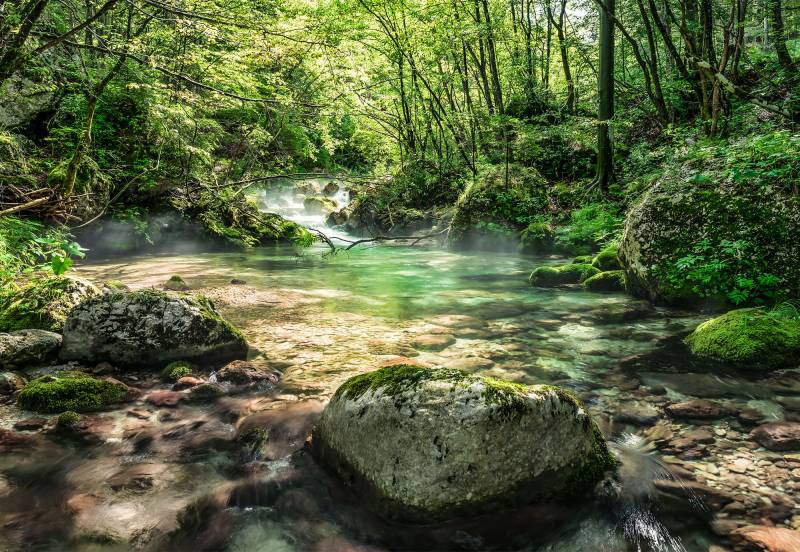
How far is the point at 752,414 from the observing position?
3.50 metres

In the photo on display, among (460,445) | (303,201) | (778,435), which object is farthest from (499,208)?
(303,201)

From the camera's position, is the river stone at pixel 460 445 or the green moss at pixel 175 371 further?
the green moss at pixel 175 371

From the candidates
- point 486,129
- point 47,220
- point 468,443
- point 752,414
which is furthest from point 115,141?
point 752,414

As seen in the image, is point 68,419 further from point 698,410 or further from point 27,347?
point 698,410

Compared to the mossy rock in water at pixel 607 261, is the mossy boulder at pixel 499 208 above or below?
above

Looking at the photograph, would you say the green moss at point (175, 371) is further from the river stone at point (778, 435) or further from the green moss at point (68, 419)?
the river stone at point (778, 435)

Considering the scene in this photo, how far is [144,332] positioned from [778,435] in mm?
5715

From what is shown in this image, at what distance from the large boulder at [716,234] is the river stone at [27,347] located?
753 cm

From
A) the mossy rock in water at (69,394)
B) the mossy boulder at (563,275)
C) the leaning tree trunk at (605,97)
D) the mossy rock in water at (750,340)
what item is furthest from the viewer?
the leaning tree trunk at (605,97)

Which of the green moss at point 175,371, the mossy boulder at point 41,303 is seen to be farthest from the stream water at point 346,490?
the mossy boulder at point 41,303

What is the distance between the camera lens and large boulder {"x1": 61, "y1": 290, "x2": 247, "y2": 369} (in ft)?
15.2

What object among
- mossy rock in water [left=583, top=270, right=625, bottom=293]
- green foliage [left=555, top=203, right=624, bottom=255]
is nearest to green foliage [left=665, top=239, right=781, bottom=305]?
mossy rock in water [left=583, top=270, right=625, bottom=293]

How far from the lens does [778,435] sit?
3.19m

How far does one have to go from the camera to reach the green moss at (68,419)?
355 centimetres
